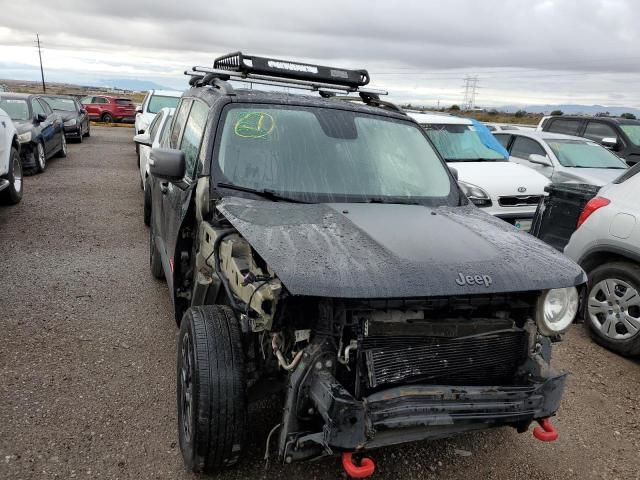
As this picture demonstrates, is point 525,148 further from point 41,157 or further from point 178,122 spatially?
point 41,157

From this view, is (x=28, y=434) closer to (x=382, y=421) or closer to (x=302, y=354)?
(x=302, y=354)

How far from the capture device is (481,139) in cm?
880

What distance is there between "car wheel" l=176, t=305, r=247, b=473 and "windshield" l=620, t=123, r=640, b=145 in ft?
39.8

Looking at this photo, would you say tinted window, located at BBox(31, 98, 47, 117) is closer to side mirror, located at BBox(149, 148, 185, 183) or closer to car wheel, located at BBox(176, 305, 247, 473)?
side mirror, located at BBox(149, 148, 185, 183)

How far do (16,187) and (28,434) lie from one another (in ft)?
21.8

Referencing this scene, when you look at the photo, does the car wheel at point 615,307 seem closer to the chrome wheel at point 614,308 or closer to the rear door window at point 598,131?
the chrome wheel at point 614,308

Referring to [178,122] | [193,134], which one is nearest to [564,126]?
[178,122]

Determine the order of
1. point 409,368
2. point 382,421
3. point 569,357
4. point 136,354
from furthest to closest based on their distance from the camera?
point 569,357 < point 136,354 < point 409,368 < point 382,421

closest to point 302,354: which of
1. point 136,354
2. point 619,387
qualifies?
point 136,354

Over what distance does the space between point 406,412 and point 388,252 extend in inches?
27.5

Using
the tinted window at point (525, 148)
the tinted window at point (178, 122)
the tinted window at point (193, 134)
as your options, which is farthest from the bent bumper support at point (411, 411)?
the tinted window at point (525, 148)

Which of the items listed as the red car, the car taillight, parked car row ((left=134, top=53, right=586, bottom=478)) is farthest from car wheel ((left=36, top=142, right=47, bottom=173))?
the red car

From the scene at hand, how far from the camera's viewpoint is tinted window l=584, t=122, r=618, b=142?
39.9 ft

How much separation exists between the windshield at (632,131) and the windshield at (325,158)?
403 inches
